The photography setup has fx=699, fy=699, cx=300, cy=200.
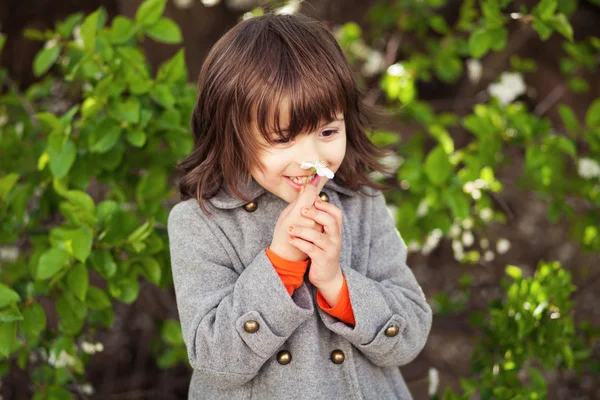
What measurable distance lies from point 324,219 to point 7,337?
0.88 meters

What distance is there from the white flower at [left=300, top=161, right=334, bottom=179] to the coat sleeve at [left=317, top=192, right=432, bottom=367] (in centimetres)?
25

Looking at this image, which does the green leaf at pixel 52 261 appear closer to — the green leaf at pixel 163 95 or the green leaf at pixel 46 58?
the green leaf at pixel 163 95

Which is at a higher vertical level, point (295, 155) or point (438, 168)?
point (295, 155)

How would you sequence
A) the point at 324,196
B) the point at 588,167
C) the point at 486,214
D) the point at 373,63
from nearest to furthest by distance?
the point at 324,196 < the point at 588,167 < the point at 486,214 < the point at 373,63

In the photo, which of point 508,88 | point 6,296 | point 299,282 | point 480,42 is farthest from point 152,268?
point 508,88

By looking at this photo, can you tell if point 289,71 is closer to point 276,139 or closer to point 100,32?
point 276,139

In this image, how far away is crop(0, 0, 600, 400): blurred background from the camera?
2.30 m

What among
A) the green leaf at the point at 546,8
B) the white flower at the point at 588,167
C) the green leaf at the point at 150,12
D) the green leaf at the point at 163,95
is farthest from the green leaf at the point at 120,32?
the white flower at the point at 588,167

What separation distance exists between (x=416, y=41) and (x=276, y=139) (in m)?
2.65

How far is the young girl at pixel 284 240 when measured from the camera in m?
1.39

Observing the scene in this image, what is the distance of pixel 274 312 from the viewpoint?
1.39 meters

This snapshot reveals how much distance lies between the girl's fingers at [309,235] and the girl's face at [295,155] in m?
0.10

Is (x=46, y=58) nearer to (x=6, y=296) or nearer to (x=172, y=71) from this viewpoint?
(x=172, y=71)

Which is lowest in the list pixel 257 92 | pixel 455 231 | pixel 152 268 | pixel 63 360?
pixel 455 231
